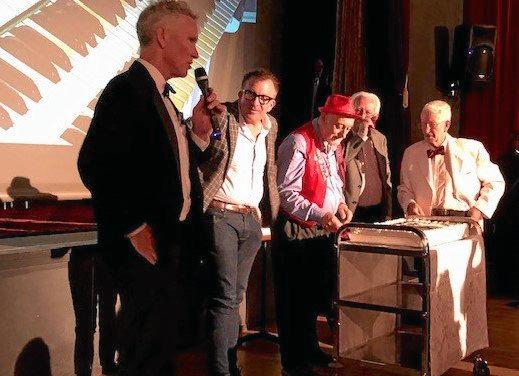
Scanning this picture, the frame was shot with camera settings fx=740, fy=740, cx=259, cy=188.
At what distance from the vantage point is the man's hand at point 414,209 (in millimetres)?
3809

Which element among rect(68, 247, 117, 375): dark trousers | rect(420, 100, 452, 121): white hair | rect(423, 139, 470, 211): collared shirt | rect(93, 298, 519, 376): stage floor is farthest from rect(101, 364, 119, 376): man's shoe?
rect(420, 100, 452, 121): white hair

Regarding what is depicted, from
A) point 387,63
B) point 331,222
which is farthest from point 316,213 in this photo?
point 387,63

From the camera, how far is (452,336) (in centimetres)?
327

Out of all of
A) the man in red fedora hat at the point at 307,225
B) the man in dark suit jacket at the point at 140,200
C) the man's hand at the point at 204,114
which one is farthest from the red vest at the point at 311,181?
the man in dark suit jacket at the point at 140,200

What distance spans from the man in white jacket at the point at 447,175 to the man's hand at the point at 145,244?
2.06m

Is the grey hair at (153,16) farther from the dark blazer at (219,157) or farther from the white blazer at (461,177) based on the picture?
the white blazer at (461,177)

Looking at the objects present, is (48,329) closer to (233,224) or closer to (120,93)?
(233,224)

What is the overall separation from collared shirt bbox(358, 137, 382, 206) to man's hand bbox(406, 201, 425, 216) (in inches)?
9.6

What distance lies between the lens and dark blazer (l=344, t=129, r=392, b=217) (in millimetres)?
3701

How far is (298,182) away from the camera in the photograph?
10.7 ft

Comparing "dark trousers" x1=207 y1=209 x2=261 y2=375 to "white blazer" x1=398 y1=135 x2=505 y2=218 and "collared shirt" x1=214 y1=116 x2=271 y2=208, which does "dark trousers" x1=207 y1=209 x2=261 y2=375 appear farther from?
"white blazer" x1=398 y1=135 x2=505 y2=218

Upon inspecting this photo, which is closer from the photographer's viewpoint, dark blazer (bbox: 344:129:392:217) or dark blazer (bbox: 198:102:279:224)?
dark blazer (bbox: 198:102:279:224)

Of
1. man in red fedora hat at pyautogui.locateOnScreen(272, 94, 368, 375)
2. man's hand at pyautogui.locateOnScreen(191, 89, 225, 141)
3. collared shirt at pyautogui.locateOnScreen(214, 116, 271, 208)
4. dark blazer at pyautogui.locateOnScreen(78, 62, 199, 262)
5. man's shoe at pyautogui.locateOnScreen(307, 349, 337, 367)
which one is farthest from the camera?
man's shoe at pyautogui.locateOnScreen(307, 349, 337, 367)

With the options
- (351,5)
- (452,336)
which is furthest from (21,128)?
(351,5)
